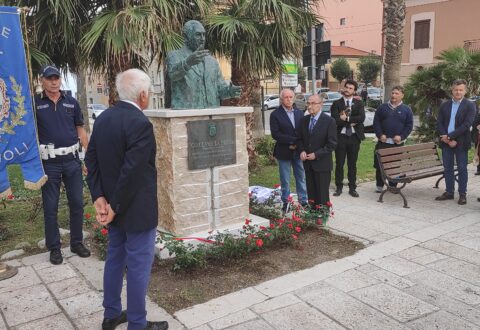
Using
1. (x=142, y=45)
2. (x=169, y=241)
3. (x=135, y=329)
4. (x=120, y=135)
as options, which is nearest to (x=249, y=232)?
(x=169, y=241)

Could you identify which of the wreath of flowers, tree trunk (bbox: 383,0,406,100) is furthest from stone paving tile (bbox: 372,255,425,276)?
tree trunk (bbox: 383,0,406,100)

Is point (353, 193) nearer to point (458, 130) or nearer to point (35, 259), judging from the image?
point (458, 130)

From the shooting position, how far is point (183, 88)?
4570mm

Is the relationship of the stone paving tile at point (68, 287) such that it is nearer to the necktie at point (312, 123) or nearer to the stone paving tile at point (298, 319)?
the stone paving tile at point (298, 319)

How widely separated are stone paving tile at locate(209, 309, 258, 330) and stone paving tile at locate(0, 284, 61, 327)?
123 cm

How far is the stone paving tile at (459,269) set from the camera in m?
3.92

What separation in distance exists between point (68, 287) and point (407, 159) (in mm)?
4922

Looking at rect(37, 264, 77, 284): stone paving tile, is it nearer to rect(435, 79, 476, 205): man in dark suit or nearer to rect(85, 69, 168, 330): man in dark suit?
rect(85, 69, 168, 330): man in dark suit

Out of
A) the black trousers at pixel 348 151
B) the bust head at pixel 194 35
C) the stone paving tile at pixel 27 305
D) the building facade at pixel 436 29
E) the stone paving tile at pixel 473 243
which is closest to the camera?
the stone paving tile at pixel 27 305

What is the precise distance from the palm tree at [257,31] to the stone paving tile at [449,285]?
182 inches

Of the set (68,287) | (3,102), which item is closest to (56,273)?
(68,287)

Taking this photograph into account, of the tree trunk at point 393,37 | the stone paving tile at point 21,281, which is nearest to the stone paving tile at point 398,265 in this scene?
the stone paving tile at point 21,281

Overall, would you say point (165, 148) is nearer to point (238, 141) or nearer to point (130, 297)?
point (238, 141)

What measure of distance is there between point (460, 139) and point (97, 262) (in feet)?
16.2
